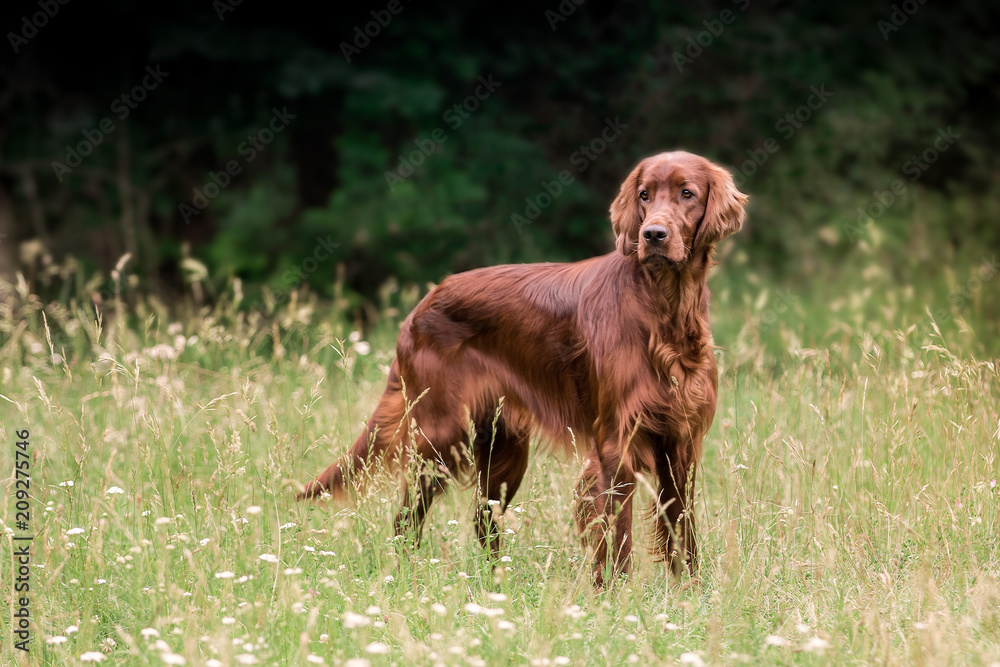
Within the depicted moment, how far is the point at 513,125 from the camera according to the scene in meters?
7.39

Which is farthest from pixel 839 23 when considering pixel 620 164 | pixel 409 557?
pixel 409 557

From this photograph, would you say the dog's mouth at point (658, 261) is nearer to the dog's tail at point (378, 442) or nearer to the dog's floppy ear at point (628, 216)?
the dog's floppy ear at point (628, 216)

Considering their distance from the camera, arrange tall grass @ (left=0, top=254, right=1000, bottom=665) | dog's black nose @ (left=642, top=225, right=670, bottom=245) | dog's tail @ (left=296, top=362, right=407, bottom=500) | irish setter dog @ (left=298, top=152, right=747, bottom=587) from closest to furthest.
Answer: tall grass @ (left=0, top=254, right=1000, bottom=665) → dog's black nose @ (left=642, top=225, right=670, bottom=245) → irish setter dog @ (left=298, top=152, right=747, bottom=587) → dog's tail @ (left=296, top=362, right=407, bottom=500)

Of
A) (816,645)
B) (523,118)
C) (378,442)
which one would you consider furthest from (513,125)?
(816,645)

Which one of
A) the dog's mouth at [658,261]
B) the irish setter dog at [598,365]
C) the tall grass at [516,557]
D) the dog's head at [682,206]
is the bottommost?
the tall grass at [516,557]

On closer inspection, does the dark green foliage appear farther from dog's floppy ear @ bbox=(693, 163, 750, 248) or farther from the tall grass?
dog's floppy ear @ bbox=(693, 163, 750, 248)

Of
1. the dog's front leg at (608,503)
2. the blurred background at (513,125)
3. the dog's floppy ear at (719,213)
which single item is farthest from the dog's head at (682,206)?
the blurred background at (513,125)

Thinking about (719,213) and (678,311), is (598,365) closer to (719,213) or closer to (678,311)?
(678,311)

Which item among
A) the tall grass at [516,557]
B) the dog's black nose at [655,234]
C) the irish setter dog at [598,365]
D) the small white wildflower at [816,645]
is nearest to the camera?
the small white wildflower at [816,645]

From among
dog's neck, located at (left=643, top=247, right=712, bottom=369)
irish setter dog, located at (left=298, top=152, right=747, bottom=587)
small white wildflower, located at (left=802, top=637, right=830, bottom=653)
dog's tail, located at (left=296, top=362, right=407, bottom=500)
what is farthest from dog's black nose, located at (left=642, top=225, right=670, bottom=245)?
small white wildflower, located at (left=802, top=637, right=830, bottom=653)

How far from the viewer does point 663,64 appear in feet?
23.5

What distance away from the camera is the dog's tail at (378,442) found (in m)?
3.08

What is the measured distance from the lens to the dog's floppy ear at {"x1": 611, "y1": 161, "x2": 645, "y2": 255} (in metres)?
2.82

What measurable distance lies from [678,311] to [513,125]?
4.87 metres
